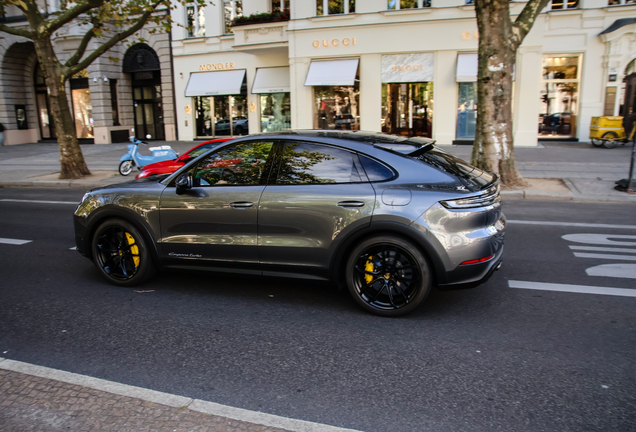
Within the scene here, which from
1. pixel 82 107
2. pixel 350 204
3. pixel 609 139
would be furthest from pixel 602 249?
pixel 82 107

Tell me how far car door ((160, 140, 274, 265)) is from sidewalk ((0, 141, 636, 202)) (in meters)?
7.34

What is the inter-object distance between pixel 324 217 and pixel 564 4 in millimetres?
20642

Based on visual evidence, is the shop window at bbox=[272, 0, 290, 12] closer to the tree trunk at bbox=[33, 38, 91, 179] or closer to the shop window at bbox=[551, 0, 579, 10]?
the shop window at bbox=[551, 0, 579, 10]

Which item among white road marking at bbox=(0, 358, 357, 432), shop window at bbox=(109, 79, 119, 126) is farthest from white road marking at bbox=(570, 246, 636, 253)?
shop window at bbox=(109, 79, 119, 126)

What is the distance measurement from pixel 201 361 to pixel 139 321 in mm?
1041

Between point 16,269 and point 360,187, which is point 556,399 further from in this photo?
point 16,269

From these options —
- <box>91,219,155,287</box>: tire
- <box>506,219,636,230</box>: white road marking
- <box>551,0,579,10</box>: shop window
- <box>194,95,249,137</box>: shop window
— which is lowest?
<box>506,219,636,230</box>: white road marking

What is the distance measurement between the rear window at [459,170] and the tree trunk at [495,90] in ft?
21.3

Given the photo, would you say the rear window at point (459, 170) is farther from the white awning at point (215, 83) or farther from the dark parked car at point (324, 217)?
the white awning at point (215, 83)

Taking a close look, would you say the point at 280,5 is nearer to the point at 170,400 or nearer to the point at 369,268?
the point at 369,268

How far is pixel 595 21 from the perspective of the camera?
774 inches

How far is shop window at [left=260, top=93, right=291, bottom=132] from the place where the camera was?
23905 millimetres

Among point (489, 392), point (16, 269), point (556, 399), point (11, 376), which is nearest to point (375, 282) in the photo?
point (489, 392)

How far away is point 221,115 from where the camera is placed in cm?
2541
